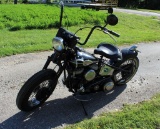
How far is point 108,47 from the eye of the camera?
4723mm

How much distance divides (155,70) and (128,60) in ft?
5.57

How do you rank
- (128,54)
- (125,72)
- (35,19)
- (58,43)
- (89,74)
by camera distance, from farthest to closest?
(35,19) < (125,72) < (128,54) < (89,74) < (58,43)

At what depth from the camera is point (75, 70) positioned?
13.4ft

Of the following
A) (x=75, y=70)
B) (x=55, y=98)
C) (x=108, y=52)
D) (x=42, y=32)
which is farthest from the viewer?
(x=42, y=32)

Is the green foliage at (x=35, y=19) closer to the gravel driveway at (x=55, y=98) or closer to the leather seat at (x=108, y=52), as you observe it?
the gravel driveway at (x=55, y=98)

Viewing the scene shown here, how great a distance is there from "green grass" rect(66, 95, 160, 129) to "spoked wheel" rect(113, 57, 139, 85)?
0.77 m

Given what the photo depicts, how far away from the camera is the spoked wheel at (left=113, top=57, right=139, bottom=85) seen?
5.09m

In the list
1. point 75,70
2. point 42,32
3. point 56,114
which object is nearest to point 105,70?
point 75,70

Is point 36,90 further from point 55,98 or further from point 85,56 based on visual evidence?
point 85,56

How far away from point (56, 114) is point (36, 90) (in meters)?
0.54

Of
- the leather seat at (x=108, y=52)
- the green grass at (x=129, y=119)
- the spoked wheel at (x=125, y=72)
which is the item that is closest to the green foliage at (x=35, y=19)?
the spoked wheel at (x=125, y=72)

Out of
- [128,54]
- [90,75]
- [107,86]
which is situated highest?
[128,54]

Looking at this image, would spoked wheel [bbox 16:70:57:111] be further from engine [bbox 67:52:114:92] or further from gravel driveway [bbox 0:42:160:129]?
engine [bbox 67:52:114:92]

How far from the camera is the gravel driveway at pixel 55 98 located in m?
3.92
